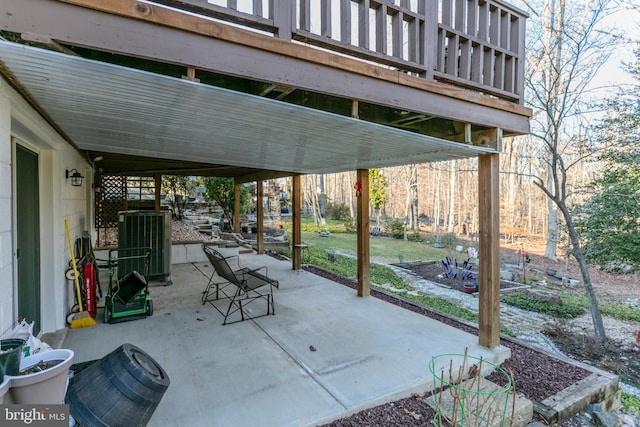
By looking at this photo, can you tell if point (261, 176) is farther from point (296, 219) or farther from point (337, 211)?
point (337, 211)

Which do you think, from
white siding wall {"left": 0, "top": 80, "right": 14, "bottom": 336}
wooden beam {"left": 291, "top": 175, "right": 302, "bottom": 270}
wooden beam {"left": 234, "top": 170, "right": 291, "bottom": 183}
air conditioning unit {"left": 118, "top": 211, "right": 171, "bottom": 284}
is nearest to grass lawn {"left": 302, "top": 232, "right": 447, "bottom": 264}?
wooden beam {"left": 234, "top": 170, "right": 291, "bottom": 183}

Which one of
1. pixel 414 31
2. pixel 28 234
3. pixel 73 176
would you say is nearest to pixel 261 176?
pixel 73 176

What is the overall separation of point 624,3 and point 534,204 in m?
19.3

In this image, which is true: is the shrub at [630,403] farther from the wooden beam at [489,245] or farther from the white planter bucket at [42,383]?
the white planter bucket at [42,383]

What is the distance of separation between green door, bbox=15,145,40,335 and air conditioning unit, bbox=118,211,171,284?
2.27m

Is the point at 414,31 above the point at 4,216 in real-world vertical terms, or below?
above

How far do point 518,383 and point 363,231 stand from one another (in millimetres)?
2803

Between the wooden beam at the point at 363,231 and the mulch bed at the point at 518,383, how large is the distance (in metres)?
→ 1.21

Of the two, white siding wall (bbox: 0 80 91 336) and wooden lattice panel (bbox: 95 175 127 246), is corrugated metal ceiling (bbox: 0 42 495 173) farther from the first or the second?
wooden lattice panel (bbox: 95 175 127 246)

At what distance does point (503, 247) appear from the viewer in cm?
1656

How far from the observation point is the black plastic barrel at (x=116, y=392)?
1.71 meters

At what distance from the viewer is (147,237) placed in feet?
19.1

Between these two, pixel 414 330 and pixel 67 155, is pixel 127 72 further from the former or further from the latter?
pixel 414 330

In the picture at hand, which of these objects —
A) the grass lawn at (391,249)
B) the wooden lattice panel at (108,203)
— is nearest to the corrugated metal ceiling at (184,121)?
the wooden lattice panel at (108,203)
